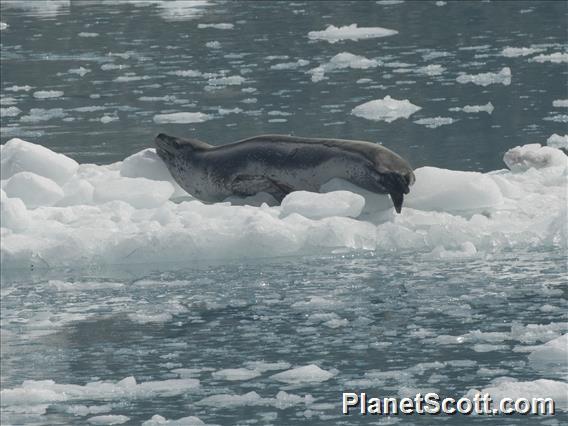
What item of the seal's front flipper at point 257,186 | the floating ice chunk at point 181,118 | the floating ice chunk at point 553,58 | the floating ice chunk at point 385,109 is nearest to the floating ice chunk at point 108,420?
the seal's front flipper at point 257,186

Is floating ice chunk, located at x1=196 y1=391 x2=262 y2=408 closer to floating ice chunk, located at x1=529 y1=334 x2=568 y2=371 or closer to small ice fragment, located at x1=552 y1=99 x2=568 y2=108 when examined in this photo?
floating ice chunk, located at x1=529 y1=334 x2=568 y2=371

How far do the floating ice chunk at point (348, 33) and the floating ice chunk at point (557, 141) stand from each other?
29.1 feet

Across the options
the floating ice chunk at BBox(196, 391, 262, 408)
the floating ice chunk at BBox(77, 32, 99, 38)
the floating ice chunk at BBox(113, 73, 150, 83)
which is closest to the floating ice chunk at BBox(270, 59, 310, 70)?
the floating ice chunk at BBox(113, 73, 150, 83)

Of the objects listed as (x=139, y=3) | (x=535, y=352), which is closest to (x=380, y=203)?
(x=535, y=352)

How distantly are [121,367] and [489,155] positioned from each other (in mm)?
6003

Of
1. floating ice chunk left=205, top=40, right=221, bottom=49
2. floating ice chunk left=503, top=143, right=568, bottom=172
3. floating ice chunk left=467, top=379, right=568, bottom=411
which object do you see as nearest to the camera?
floating ice chunk left=467, top=379, right=568, bottom=411

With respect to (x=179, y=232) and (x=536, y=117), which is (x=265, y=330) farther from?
(x=536, y=117)

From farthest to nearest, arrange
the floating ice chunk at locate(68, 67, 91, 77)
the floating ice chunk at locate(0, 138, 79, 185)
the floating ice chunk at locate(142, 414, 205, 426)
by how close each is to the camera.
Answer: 1. the floating ice chunk at locate(68, 67, 91, 77)
2. the floating ice chunk at locate(0, 138, 79, 185)
3. the floating ice chunk at locate(142, 414, 205, 426)

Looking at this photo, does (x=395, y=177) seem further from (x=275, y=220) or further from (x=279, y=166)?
(x=279, y=166)

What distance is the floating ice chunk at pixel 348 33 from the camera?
21.8 meters

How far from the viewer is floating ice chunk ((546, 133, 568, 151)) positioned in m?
12.9

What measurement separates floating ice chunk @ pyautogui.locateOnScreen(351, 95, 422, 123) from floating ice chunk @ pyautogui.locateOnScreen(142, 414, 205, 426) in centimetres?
910

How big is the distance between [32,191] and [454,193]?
290 centimetres

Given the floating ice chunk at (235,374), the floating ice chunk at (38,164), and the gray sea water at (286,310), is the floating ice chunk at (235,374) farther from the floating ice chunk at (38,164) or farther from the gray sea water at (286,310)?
the floating ice chunk at (38,164)
